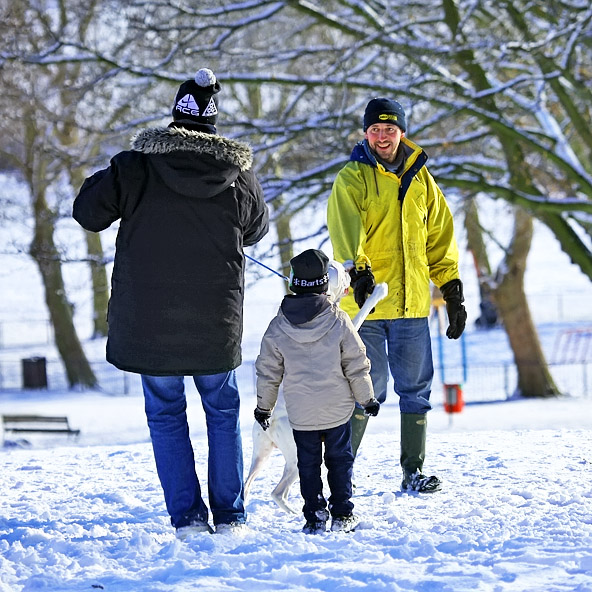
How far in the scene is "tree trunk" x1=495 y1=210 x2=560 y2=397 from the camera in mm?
Result: 18719

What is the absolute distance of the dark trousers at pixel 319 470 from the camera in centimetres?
411

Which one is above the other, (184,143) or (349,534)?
(184,143)

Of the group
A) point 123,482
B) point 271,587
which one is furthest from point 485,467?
point 271,587

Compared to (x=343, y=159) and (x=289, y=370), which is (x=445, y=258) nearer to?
(x=289, y=370)

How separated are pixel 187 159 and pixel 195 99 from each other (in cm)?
33

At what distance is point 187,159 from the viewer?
12.6ft

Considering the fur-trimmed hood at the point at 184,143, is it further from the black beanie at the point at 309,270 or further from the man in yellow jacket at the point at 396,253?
the man in yellow jacket at the point at 396,253

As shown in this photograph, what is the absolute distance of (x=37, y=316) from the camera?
3353 centimetres

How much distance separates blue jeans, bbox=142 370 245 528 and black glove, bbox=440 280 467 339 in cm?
145

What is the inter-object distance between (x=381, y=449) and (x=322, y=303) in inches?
106

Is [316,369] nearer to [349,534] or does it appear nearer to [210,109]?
[349,534]

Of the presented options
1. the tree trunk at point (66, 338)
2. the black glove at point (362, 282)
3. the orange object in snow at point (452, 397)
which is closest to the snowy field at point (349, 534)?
the black glove at point (362, 282)

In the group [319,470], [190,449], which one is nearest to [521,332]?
[319,470]

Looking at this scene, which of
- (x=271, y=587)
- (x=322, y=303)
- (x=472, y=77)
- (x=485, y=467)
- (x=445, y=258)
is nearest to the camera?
(x=271, y=587)
